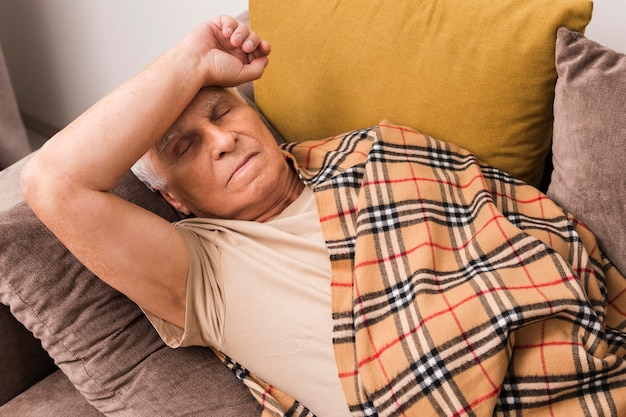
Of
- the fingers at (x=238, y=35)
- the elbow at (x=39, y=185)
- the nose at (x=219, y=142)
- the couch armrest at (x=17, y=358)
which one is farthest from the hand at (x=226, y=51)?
the couch armrest at (x=17, y=358)

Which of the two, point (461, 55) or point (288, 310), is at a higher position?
point (461, 55)

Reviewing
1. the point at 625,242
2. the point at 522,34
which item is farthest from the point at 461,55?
the point at 625,242

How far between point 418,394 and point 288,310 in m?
0.27

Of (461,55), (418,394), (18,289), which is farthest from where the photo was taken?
(461,55)

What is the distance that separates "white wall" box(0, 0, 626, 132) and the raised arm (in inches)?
37.5

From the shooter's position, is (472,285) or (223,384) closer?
(472,285)

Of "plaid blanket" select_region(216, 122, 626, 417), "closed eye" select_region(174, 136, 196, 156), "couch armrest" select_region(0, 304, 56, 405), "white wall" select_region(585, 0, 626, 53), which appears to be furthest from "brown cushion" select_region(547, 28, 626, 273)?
"couch armrest" select_region(0, 304, 56, 405)

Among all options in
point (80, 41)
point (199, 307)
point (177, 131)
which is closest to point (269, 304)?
point (199, 307)

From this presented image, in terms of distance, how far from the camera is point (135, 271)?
120 centimetres

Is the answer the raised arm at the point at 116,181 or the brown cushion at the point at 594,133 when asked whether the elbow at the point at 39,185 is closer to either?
the raised arm at the point at 116,181

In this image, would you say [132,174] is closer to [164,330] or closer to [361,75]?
[164,330]

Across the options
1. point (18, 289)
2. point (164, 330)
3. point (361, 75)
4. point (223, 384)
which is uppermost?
point (361, 75)

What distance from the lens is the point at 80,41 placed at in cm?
263

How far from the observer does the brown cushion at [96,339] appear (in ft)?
4.11
